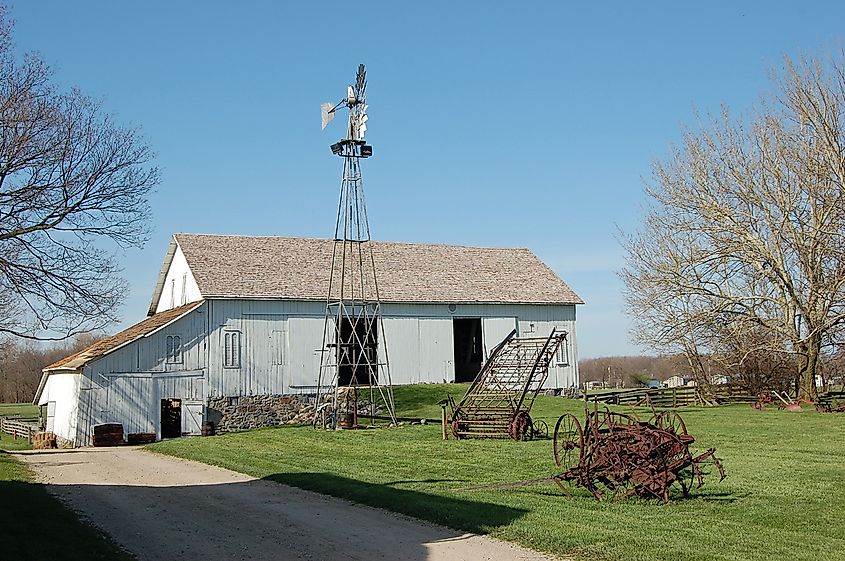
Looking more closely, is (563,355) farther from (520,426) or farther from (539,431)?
(520,426)

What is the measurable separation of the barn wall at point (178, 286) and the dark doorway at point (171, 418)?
4256mm

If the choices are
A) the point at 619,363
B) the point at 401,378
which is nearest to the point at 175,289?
the point at 401,378

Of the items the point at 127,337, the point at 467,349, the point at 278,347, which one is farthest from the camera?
the point at 467,349

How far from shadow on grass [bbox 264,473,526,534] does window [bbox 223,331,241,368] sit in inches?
698

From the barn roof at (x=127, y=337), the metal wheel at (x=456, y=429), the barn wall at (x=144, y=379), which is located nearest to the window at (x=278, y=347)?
the barn wall at (x=144, y=379)

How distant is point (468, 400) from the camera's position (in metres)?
25.9

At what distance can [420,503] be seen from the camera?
13273 millimetres

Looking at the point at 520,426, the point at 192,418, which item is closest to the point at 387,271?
the point at 192,418

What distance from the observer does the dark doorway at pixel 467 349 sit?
43281 mm

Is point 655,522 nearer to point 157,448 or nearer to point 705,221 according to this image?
point 157,448

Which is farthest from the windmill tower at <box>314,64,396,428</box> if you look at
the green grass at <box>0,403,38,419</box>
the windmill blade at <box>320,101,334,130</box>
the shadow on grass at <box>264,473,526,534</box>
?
the green grass at <box>0,403,38,419</box>

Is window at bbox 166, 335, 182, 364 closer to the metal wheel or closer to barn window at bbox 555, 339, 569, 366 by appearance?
the metal wheel

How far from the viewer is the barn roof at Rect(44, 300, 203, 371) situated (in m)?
31.4

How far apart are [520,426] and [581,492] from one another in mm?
9735
